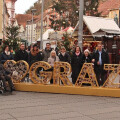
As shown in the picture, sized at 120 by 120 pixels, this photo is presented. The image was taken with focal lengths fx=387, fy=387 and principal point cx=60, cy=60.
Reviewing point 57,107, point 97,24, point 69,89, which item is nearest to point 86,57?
point 69,89

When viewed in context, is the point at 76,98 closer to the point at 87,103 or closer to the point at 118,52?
the point at 87,103

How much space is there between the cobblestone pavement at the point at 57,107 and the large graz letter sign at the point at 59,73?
606 mm

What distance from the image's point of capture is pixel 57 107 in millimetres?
9961

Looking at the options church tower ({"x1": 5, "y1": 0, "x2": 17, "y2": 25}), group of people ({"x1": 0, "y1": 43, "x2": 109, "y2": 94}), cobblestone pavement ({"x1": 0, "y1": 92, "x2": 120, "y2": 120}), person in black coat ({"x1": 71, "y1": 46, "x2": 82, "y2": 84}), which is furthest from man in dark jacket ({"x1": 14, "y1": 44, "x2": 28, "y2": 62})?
church tower ({"x1": 5, "y1": 0, "x2": 17, "y2": 25})

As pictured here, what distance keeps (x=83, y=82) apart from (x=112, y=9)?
6574 centimetres

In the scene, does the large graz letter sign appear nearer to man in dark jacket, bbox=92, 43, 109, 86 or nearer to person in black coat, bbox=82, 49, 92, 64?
man in dark jacket, bbox=92, 43, 109, 86

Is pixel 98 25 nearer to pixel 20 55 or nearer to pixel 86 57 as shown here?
pixel 20 55

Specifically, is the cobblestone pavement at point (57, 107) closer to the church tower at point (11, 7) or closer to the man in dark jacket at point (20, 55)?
the man in dark jacket at point (20, 55)

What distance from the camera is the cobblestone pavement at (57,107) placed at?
8664 millimetres

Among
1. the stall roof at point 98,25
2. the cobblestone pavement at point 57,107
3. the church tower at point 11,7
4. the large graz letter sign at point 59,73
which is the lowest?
the cobblestone pavement at point 57,107

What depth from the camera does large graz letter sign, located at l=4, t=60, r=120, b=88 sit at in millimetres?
12141

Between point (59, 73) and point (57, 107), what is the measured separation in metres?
3.11

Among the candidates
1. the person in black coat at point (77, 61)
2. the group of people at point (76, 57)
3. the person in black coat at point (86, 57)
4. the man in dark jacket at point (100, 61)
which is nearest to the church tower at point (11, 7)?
the group of people at point (76, 57)

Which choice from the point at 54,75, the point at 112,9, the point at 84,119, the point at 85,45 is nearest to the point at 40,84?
the point at 54,75
